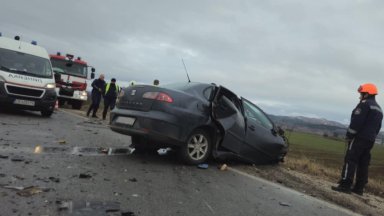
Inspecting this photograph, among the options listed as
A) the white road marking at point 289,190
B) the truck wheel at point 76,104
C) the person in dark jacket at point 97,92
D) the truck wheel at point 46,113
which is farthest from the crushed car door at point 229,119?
the truck wheel at point 76,104

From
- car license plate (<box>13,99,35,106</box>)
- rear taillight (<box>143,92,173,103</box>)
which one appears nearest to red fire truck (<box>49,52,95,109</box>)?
car license plate (<box>13,99,35,106</box>)

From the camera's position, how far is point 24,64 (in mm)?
14680

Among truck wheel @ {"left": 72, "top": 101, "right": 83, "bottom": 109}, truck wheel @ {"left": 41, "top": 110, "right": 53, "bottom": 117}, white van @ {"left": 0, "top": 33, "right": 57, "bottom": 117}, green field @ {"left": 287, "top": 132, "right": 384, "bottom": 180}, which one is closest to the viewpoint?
white van @ {"left": 0, "top": 33, "right": 57, "bottom": 117}

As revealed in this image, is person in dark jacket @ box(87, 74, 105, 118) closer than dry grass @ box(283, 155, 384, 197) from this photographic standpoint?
No

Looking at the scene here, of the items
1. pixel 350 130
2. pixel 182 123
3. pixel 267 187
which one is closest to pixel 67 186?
pixel 182 123

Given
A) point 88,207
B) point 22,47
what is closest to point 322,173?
point 88,207

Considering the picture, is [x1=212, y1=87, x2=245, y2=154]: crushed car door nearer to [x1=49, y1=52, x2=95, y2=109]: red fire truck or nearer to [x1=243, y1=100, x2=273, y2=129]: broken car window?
[x1=243, y1=100, x2=273, y2=129]: broken car window

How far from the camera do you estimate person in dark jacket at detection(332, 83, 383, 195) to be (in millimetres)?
8000

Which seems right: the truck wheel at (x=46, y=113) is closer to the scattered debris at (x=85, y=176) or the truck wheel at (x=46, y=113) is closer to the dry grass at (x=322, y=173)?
the dry grass at (x=322, y=173)

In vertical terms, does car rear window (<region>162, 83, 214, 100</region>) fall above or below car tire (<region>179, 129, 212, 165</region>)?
above

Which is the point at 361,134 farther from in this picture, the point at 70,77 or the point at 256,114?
the point at 70,77

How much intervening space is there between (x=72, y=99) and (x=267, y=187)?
17576mm

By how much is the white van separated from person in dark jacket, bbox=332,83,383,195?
9537 millimetres

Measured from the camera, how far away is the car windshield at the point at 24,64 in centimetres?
1417
